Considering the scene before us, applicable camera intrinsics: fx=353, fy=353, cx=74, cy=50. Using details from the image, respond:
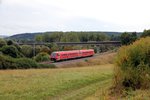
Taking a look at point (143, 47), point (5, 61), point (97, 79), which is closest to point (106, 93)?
point (143, 47)

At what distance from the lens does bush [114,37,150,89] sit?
52.2 ft

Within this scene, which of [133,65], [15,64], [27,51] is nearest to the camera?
[133,65]

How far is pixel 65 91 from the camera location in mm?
18281

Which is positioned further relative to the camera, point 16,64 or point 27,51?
point 27,51

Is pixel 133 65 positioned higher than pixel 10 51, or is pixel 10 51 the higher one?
pixel 133 65

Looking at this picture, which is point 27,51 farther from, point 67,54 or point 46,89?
point 46,89

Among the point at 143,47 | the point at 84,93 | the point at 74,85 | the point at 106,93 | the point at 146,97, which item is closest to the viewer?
the point at 146,97

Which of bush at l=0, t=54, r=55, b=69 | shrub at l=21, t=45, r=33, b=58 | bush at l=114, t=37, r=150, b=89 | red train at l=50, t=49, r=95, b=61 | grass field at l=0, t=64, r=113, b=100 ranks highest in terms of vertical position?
bush at l=114, t=37, r=150, b=89

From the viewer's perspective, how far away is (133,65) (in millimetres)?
16219

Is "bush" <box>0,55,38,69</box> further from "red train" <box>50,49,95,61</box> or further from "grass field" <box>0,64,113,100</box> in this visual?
"grass field" <box>0,64,113,100</box>

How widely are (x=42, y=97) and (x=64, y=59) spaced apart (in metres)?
50.6

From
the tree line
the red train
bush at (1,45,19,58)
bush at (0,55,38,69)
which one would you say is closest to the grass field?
bush at (0,55,38,69)

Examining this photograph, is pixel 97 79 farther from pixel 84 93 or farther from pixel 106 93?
pixel 106 93

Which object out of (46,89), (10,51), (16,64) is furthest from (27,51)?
(46,89)
